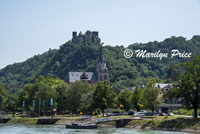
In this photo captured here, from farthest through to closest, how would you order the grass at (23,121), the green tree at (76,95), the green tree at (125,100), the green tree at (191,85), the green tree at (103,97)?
the green tree at (76,95), the green tree at (125,100), the grass at (23,121), the green tree at (103,97), the green tree at (191,85)

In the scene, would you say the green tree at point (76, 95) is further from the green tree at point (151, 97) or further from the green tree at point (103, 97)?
the green tree at point (151, 97)

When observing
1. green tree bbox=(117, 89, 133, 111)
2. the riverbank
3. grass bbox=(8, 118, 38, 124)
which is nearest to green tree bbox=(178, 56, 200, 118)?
the riverbank

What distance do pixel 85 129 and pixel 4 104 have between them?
271 feet

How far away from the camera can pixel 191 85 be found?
296 ft

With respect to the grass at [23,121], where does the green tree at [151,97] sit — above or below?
above

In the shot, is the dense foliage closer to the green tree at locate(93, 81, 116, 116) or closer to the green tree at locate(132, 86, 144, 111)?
the green tree at locate(132, 86, 144, 111)

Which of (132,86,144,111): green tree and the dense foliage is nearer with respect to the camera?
the dense foliage

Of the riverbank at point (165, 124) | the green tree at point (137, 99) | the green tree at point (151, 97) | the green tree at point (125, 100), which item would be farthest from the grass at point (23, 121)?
the green tree at point (151, 97)

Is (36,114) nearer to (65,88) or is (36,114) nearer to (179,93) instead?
(65,88)

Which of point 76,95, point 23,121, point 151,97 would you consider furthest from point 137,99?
point 23,121

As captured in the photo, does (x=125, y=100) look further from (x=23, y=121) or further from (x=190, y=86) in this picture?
(x=190, y=86)

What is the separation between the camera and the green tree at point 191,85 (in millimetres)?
91062

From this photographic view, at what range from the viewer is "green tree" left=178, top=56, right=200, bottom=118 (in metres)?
91.1

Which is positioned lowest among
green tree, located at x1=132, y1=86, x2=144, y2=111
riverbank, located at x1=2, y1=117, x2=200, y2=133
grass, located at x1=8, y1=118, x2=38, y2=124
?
riverbank, located at x1=2, y1=117, x2=200, y2=133
